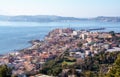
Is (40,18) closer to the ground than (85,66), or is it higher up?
closer to the ground

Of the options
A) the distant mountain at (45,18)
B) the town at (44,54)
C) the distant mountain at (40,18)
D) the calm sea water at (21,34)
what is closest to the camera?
the town at (44,54)

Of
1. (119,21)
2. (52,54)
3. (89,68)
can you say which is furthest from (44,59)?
(119,21)

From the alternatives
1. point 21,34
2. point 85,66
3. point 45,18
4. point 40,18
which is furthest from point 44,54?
point 40,18

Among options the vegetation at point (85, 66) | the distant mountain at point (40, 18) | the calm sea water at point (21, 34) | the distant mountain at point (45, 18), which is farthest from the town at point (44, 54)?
the distant mountain at point (40, 18)

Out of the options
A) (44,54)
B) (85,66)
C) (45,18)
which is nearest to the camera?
(85,66)

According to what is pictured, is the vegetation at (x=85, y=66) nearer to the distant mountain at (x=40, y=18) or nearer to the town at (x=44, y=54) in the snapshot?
the town at (x=44, y=54)

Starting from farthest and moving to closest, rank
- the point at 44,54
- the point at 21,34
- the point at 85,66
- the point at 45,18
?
the point at 45,18, the point at 21,34, the point at 44,54, the point at 85,66

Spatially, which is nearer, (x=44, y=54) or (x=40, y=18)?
(x=44, y=54)

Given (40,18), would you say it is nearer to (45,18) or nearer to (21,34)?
(45,18)

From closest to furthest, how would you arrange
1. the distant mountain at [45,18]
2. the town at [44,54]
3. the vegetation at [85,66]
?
the vegetation at [85,66] → the town at [44,54] → the distant mountain at [45,18]

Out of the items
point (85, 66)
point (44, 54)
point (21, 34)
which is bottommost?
point (21, 34)

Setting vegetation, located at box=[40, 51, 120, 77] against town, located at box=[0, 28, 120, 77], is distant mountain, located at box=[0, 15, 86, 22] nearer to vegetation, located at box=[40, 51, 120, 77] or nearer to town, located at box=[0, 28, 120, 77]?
town, located at box=[0, 28, 120, 77]

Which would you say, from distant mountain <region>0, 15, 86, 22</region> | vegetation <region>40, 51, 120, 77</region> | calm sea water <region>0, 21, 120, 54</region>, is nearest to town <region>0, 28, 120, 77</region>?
vegetation <region>40, 51, 120, 77</region>
